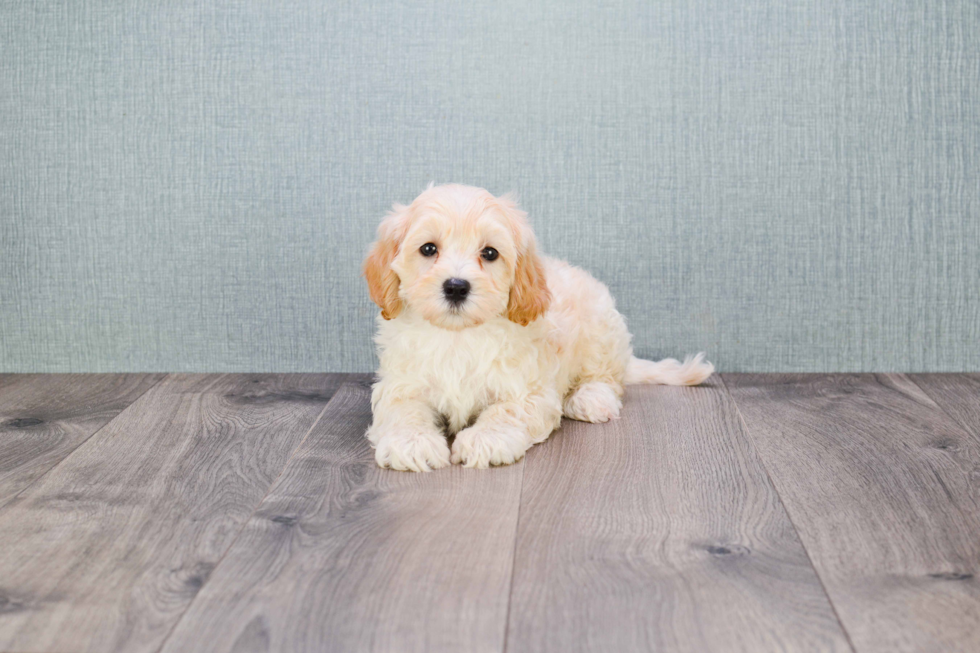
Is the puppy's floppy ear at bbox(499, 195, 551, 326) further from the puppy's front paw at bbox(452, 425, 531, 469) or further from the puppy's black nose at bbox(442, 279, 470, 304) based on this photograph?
the puppy's front paw at bbox(452, 425, 531, 469)

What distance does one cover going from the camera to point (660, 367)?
2.66 meters

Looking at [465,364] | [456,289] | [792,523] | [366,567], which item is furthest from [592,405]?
[366,567]

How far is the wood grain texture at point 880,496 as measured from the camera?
1.30m

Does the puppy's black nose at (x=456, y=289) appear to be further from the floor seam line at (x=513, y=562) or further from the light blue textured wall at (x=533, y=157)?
the light blue textured wall at (x=533, y=157)

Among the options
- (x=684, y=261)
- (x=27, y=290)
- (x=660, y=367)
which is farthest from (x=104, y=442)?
(x=684, y=261)

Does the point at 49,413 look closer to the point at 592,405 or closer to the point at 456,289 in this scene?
the point at 456,289

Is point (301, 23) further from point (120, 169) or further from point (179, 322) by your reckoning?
point (179, 322)

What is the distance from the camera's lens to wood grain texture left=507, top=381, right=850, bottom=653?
4.14ft

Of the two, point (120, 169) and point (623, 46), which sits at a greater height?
point (623, 46)

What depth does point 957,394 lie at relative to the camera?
2.54m

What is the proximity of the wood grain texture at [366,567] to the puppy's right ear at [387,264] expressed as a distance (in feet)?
1.20

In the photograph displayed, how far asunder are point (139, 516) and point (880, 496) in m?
1.42

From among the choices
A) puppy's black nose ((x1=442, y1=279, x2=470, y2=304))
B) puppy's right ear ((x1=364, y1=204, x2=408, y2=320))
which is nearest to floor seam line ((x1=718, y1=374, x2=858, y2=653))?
puppy's black nose ((x1=442, y1=279, x2=470, y2=304))

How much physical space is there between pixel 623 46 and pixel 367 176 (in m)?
0.85
